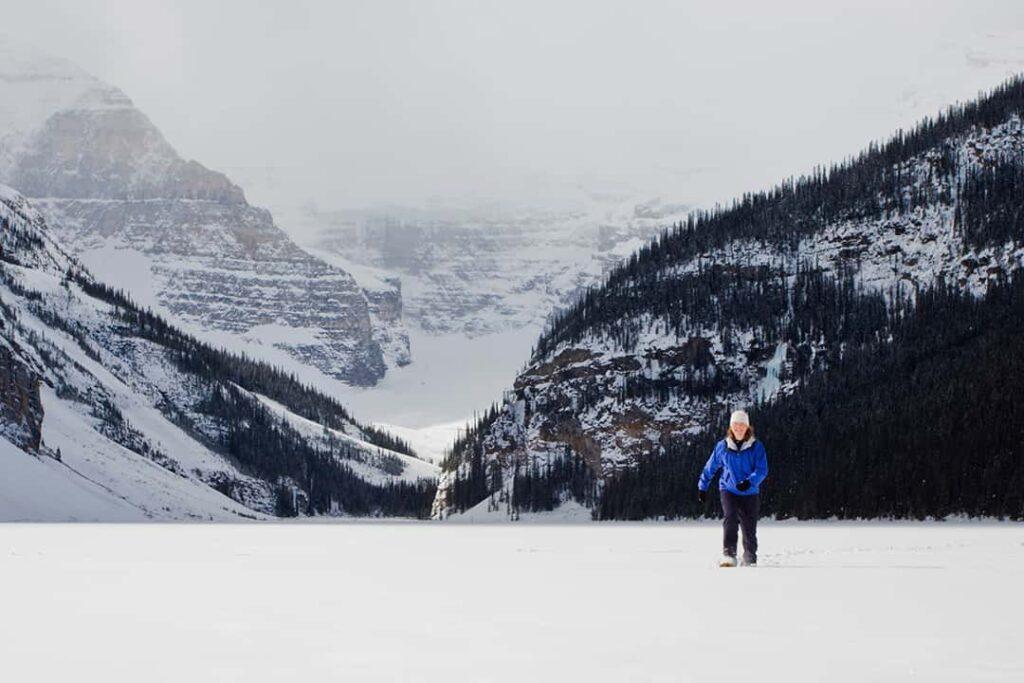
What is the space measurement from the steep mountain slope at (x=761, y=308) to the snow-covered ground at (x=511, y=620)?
439 feet

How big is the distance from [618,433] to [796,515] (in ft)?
195

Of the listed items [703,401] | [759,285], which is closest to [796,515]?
[703,401]

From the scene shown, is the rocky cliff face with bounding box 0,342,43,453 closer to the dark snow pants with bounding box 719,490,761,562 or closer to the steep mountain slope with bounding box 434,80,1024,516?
the steep mountain slope with bounding box 434,80,1024,516

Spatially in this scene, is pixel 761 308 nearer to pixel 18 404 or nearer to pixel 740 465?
pixel 18 404

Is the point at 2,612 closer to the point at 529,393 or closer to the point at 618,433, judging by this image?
the point at 618,433

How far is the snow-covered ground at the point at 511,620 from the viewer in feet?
52.6

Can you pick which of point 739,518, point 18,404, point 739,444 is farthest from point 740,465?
point 18,404

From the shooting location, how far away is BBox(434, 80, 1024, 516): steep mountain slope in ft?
564

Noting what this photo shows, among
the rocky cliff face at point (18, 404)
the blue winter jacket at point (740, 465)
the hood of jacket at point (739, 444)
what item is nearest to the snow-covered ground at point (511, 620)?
the blue winter jacket at point (740, 465)

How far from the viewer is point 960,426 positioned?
111812 millimetres

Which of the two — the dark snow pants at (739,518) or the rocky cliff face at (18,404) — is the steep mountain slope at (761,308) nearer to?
the rocky cliff face at (18,404)

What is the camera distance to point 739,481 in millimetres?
31203

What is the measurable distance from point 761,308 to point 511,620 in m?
165

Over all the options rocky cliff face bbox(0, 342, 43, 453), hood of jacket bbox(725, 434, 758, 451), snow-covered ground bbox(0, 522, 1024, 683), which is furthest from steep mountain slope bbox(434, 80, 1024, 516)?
snow-covered ground bbox(0, 522, 1024, 683)
